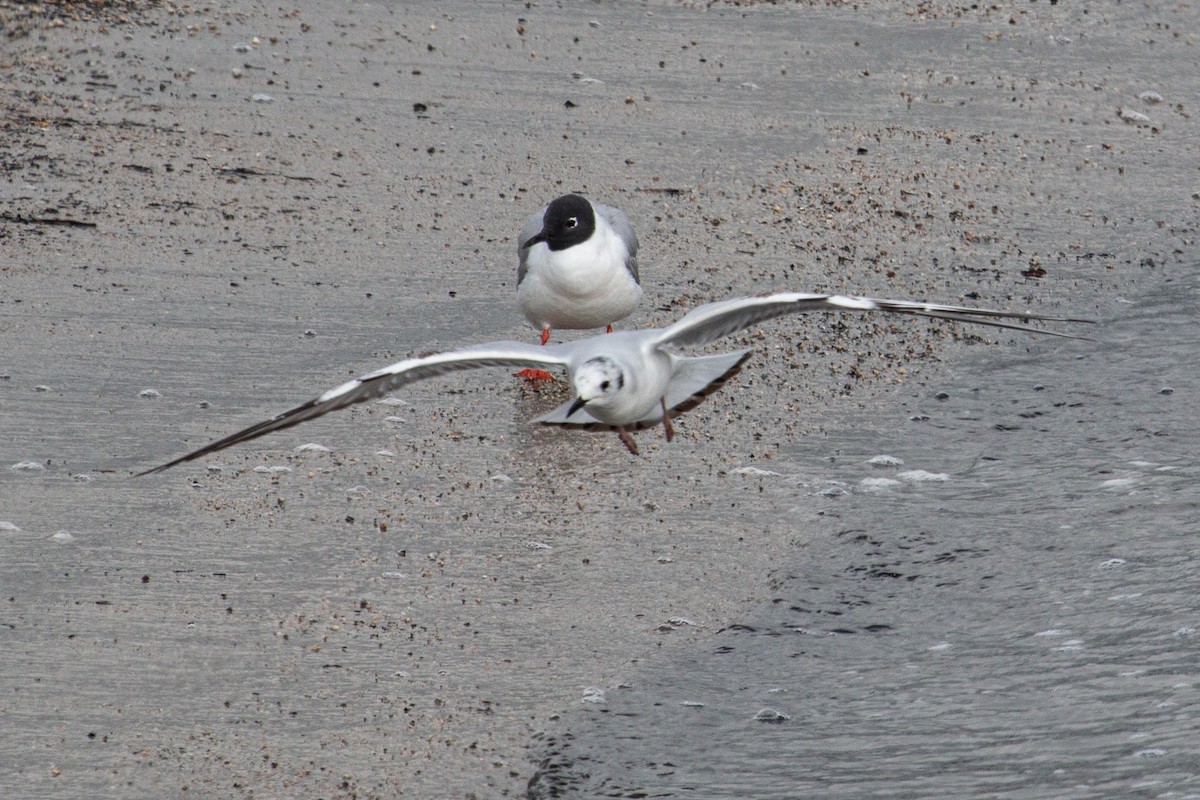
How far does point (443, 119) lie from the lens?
9.19 m

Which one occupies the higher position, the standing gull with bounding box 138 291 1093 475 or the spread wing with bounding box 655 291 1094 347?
the spread wing with bounding box 655 291 1094 347

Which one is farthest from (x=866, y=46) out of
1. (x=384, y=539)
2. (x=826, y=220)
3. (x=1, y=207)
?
(x=384, y=539)

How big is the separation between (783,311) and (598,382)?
22.4 inches

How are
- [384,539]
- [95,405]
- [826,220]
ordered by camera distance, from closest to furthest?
1. [384,539]
2. [95,405]
3. [826,220]

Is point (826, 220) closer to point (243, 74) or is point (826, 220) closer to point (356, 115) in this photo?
point (356, 115)

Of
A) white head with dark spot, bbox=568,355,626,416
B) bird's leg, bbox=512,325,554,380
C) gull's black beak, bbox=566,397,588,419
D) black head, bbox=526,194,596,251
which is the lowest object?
bird's leg, bbox=512,325,554,380

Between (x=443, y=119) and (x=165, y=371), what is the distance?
3105mm

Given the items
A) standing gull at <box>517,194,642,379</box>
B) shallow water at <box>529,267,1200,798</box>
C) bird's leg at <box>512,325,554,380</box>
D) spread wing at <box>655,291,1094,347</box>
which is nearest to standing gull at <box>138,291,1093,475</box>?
spread wing at <box>655,291,1094,347</box>

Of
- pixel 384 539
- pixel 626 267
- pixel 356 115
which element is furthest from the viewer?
pixel 356 115

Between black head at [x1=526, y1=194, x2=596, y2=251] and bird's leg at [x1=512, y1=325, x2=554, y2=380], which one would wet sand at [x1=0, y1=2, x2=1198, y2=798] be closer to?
bird's leg at [x1=512, y1=325, x2=554, y2=380]

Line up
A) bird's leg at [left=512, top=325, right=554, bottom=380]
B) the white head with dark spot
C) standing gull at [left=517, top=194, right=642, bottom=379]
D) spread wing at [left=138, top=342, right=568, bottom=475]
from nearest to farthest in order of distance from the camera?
spread wing at [left=138, top=342, right=568, bottom=475]
the white head with dark spot
standing gull at [left=517, top=194, right=642, bottom=379]
bird's leg at [left=512, top=325, right=554, bottom=380]

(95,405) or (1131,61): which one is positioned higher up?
(1131,61)

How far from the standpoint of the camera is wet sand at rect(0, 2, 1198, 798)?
4672 mm

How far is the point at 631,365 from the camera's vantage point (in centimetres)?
508
